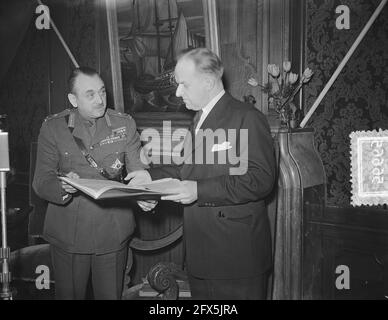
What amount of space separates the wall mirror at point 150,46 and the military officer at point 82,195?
42.6 inches

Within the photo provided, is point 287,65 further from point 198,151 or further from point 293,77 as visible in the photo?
point 198,151

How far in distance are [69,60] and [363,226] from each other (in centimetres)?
264

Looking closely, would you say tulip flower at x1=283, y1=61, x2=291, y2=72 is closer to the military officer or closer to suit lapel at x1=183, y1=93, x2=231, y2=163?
suit lapel at x1=183, y1=93, x2=231, y2=163

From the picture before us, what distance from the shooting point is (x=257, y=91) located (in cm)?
286

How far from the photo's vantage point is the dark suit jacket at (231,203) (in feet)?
5.36

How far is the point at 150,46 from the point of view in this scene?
3.09 m

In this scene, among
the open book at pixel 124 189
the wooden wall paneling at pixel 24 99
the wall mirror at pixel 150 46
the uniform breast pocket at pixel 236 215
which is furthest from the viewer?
the wooden wall paneling at pixel 24 99

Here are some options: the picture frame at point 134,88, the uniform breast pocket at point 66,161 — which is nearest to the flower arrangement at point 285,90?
the picture frame at point 134,88

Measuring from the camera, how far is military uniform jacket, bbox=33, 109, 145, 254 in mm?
1950

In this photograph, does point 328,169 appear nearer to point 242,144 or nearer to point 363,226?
point 363,226

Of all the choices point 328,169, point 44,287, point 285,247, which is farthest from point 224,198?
point 44,287

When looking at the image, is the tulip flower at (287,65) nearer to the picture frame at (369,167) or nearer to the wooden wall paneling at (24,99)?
the picture frame at (369,167)
